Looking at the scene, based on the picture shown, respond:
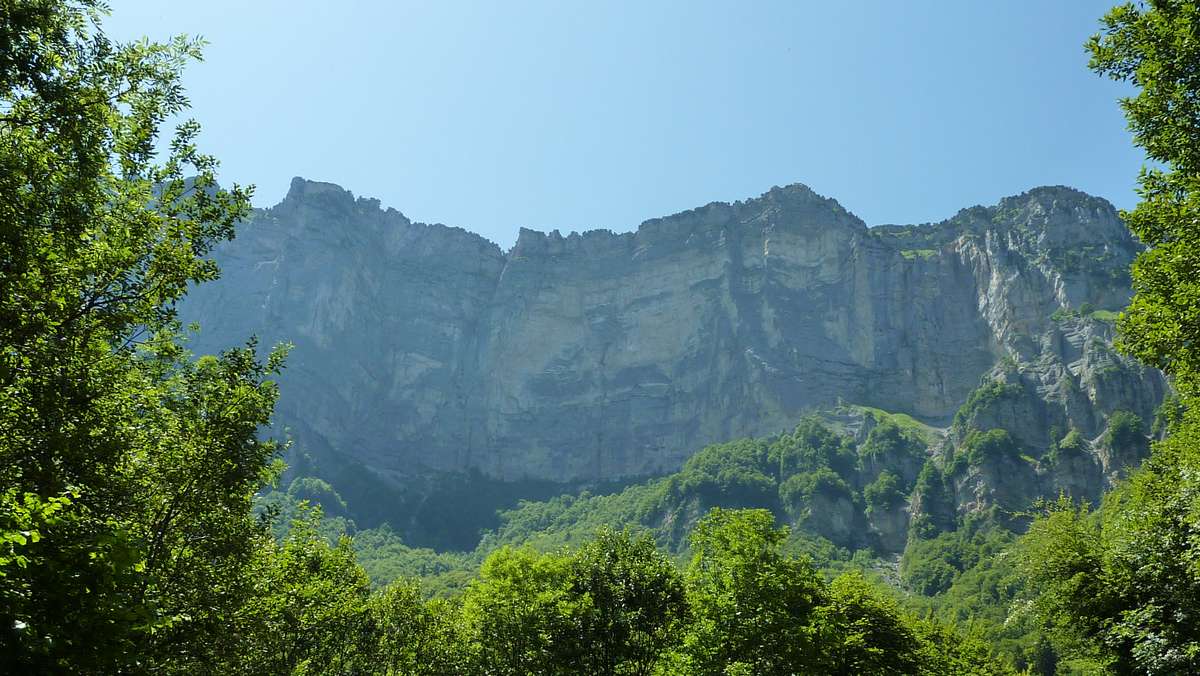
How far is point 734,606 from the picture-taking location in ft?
67.7

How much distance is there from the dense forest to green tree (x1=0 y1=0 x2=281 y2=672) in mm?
46

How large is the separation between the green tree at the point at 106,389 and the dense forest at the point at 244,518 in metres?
0.05

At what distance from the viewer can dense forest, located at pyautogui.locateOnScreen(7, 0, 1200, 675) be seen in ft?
29.8

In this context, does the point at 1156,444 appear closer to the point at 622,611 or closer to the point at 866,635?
the point at 866,635

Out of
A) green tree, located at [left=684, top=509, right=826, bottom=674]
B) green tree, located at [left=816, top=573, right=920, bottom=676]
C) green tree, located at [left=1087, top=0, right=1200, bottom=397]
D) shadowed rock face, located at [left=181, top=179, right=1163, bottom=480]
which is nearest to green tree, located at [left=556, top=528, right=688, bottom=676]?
green tree, located at [left=684, top=509, right=826, bottom=674]

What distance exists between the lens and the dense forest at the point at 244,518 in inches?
357

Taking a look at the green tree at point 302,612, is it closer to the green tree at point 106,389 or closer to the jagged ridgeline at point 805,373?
the green tree at point 106,389

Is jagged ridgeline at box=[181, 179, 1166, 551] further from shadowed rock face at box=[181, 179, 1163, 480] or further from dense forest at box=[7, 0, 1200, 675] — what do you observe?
dense forest at box=[7, 0, 1200, 675]

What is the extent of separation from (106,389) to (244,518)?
20.4 feet

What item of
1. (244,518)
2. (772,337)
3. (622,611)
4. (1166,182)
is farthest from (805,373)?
(244,518)

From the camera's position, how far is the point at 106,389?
1040 cm

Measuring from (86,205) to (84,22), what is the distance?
372 centimetres

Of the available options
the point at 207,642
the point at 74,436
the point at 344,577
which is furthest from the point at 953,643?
the point at 74,436

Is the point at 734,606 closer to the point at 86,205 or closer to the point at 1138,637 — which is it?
the point at 1138,637
